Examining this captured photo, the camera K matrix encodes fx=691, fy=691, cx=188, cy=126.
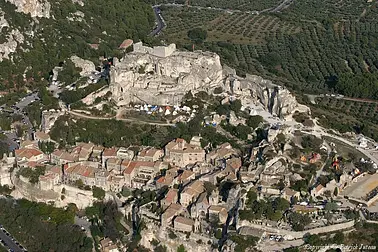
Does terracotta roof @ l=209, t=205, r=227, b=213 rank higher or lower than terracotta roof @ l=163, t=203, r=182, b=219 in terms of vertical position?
higher

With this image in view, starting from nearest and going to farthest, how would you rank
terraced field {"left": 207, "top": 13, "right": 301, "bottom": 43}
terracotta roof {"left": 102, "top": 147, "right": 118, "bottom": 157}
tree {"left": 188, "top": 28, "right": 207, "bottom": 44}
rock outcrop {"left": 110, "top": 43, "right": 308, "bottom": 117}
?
terracotta roof {"left": 102, "top": 147, "right": 118, "bottom": 157}
rock outcrop {"left": 110, "top": 43, "right": 308, "bottom": 117}
tree {"left": 188, "top": 28, "right": 207, "bottom": 44}
terraced field {"left": 207, "top": 13, "right": 301, "bottom": 43}

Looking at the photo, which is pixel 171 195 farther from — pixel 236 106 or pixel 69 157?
pixel 236 106

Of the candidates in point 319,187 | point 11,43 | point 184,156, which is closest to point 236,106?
point 184,156

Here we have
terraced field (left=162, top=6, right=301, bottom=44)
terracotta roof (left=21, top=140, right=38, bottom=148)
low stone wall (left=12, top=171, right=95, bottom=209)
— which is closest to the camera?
low stone wall (left=12, top=171, right=95, bottom=209)

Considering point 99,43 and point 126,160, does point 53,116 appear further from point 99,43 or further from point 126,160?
point 99,43

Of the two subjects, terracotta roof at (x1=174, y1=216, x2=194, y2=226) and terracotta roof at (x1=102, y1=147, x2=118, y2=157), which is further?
terracotta roof at (x1=102, y1=147, x2=118, y2=157)

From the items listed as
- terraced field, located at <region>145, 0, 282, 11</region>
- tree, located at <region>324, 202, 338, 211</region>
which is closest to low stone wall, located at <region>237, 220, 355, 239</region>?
tree, located at <region>324, 202, 338, 211</region>

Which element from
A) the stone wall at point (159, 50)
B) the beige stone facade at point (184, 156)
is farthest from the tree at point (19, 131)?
the stone wall at point (159, 50)

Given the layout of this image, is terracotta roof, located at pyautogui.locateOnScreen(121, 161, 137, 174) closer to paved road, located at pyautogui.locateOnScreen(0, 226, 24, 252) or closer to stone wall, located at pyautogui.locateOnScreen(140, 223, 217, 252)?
stone wall, located at pyautogui.locateOnScreen(140, 223, 217, 252)
